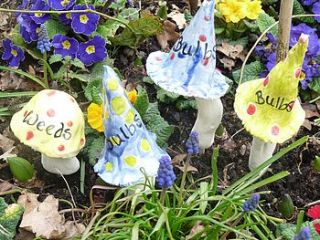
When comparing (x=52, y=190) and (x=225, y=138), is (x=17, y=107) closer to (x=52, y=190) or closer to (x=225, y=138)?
(x=52, y=190)

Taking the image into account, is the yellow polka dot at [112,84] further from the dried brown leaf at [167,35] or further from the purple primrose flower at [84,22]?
the dried brown leaf at [167,35]

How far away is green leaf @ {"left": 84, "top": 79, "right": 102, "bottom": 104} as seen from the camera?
2.36 m

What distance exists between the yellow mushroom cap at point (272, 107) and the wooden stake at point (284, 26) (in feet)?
1.00

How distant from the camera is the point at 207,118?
2268 millimetres

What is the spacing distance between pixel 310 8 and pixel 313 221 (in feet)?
3.38

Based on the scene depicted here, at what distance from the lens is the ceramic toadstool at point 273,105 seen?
80.2 inches

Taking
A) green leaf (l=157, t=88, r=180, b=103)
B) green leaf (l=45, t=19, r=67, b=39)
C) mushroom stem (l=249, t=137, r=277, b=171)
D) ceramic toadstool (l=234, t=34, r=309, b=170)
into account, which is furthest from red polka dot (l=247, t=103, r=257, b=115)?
green leaf (l=45, t=19, r=67, b=39)

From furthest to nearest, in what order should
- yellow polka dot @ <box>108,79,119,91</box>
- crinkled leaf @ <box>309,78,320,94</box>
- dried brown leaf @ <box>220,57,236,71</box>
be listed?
1. dried brown leaf @ <box>220,57,236,71</box>
2. crinkled leaf @ <box>309,78,320,94</box>
3. yellow polka dot @ <box>108,79,119,91</box>

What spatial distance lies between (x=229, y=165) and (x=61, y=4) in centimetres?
80

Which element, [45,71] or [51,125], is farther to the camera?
[45,71]

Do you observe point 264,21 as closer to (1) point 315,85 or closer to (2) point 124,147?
(1) point 315,85

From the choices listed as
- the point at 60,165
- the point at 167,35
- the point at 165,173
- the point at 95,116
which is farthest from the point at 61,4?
the point at 165,173

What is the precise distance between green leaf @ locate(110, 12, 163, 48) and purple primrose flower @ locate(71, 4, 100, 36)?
0.37 ft

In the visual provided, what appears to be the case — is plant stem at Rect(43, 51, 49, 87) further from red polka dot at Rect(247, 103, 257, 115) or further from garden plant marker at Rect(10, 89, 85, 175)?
red polka dot at Rect(247, 103, 257, 115)
